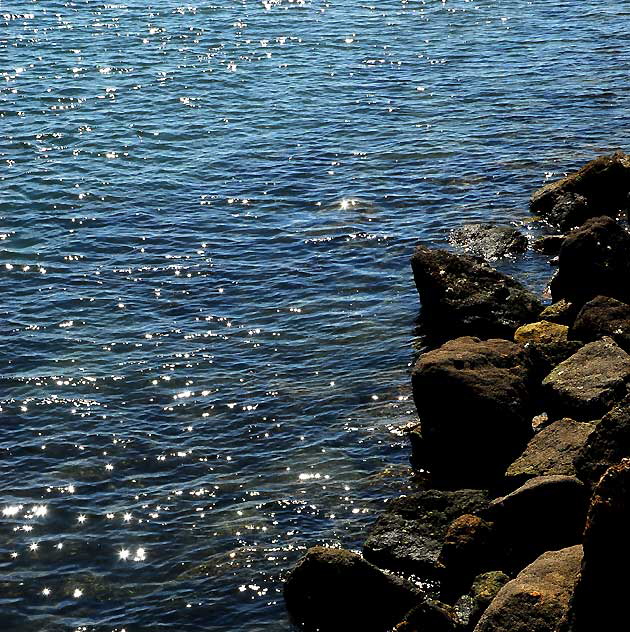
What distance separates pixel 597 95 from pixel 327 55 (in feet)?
42.1

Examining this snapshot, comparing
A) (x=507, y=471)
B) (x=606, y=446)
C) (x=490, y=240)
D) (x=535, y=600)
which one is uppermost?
(x=606, y=446)

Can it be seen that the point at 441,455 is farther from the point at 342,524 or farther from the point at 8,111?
the point at 8,111

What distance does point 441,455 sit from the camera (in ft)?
72.0

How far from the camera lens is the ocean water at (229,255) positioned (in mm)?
20281

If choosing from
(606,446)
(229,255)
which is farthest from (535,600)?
(229,255)

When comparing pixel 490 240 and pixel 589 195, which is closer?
pixel 490 240

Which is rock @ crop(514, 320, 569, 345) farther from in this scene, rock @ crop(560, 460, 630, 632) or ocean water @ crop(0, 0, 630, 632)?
rock @ crop(560, 460, 630, 632)

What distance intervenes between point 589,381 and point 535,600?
24.8 ft

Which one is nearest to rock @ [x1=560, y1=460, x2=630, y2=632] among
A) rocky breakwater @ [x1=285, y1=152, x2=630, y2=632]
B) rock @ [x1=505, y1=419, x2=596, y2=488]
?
rocky breakwater @ [x1=285, y1=152, x2=630, y2=632]

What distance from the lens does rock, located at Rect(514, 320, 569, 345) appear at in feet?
82.6

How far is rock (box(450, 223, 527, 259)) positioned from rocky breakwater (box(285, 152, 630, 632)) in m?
3.35

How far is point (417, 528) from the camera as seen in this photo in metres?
19.0

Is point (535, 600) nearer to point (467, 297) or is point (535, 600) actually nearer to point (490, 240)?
point (467, 297)

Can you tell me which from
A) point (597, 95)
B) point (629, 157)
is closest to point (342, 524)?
point (629, 157)
